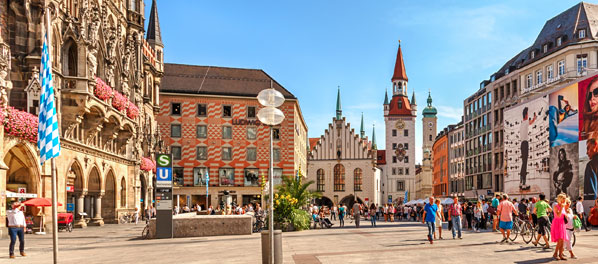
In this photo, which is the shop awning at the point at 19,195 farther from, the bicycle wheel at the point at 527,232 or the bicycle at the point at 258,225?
the bicycle wheel at the point at 527,232

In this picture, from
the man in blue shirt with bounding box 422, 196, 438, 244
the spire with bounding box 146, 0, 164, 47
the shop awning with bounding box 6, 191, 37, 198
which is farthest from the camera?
the spire with bounding box 146, 0, 164, 47

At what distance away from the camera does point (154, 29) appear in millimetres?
57750

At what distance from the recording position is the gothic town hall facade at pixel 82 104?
83.8 ft

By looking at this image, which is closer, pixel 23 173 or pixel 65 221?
pixel 23 173

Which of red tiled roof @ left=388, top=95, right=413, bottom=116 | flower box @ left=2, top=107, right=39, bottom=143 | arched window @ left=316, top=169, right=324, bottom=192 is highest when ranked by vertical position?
red tiled roof @ left=388, top=95, right=413, bottom=116

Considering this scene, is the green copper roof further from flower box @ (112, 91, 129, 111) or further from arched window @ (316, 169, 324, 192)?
flower box @ (112, 91, 129, 111)

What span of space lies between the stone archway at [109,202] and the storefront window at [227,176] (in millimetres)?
24766

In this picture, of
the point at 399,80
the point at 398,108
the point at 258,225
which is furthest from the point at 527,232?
the point at 399,80

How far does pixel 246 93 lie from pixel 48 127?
Result: 180 feet

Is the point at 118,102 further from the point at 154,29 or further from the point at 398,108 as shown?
the point at 398,108

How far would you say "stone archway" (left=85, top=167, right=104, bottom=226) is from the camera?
3609cm

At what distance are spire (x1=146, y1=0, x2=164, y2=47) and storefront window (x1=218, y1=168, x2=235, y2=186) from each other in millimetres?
15132

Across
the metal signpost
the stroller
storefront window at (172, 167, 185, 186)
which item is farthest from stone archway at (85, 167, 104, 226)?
storefront window at (172, 167, 185, 186)

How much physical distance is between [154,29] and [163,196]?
36.7 metres
